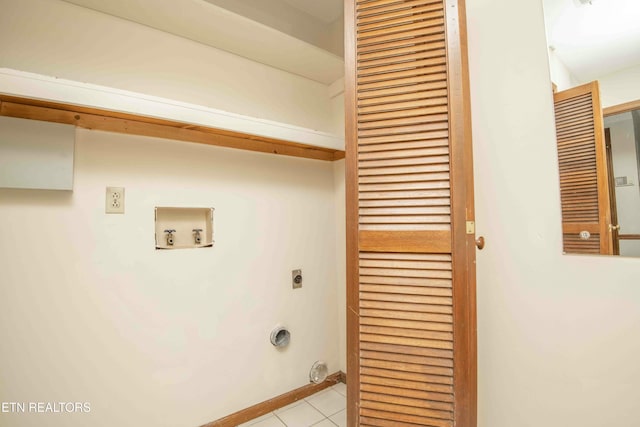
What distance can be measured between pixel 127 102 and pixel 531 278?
5.69 feet

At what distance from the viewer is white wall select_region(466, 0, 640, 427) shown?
2.87 ft

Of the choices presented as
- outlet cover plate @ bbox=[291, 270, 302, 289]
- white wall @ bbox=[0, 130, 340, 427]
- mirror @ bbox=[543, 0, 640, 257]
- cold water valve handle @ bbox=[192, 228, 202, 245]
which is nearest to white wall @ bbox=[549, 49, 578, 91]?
mirror @ bbox=[543, 0, 640, 257]

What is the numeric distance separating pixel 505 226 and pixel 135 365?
1787 mm

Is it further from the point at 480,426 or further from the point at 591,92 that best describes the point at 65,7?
the point at 480,426

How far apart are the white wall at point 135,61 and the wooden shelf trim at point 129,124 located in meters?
0.19

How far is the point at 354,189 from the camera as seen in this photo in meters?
1.03

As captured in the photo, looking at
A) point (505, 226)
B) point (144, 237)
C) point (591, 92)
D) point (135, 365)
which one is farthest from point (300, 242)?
point (591, 92)

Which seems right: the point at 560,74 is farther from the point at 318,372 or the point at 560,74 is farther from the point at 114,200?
the point at 318,372

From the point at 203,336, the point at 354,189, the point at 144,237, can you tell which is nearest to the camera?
the point at 354,189

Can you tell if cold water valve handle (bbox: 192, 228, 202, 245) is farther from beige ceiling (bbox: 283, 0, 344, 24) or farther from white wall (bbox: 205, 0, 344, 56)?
beige ceiling (bbox: 283, 0, 344, 24)

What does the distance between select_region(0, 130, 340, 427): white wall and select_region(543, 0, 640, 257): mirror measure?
1.40 meters

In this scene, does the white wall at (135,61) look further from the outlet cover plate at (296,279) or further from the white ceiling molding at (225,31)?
the outlet cover plate at (296,279)

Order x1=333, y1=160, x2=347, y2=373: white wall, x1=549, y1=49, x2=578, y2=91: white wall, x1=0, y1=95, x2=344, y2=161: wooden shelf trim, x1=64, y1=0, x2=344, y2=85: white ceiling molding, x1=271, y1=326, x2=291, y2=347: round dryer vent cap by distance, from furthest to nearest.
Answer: x1=333, y1=160, x2=347, y2=373: white wall < x1=271, y1=326, x2=291, y2=347: round dryer vent cap < x1=64, y1=0, x2=344, y2=85: white ceiling molding < x1=0, y1=95, x2=344, y2=161: wooden shelf trim < x1=549, y1=49, x2=578, y2=91: white wall

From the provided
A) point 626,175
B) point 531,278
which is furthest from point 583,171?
point 531,278
